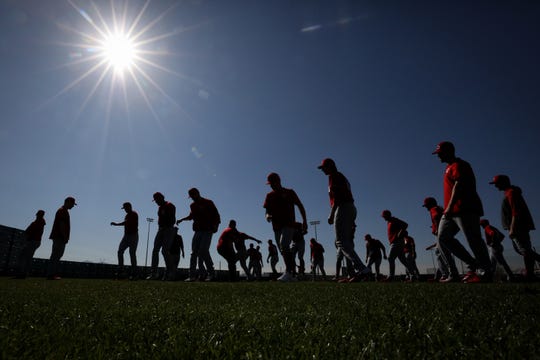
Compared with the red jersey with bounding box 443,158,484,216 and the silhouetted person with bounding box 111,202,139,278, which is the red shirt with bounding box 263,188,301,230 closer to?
the red jersey with bounding box 443,158,484,216

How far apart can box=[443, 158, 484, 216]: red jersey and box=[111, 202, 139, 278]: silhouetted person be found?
8910mm

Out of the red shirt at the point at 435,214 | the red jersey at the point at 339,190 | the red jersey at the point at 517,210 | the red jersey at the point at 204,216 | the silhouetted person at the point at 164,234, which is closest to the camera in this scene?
the red jersey at the point at 517,210

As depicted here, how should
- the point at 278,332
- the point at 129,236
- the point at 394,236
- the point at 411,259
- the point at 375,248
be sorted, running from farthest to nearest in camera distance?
1. the point at 411,259
2. the point at 375,248
3. the point at 394,236
4. the point at 129,236
5. the point at 278,332

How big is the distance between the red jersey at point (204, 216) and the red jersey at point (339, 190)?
4.20 meters

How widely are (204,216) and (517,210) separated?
7.68 metres

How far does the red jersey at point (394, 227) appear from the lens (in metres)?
9.97

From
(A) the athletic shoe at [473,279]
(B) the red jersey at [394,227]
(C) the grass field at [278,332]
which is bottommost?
(A) the athletic shoe at [473,279]

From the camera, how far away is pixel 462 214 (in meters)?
4.64

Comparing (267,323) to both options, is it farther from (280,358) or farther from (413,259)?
(413,259)

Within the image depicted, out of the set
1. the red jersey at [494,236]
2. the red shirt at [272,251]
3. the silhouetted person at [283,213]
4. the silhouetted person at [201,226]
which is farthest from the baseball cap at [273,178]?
the red shirt at [272,251]

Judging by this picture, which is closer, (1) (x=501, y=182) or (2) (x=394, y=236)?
(1) (x=501, y=182)

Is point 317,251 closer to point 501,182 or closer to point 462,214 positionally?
point 501,182

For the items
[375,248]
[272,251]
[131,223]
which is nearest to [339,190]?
[131,223]

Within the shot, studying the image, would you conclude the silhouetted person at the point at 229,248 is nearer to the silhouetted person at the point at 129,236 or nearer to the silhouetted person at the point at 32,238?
the silhouetted person at the point at 129,236
